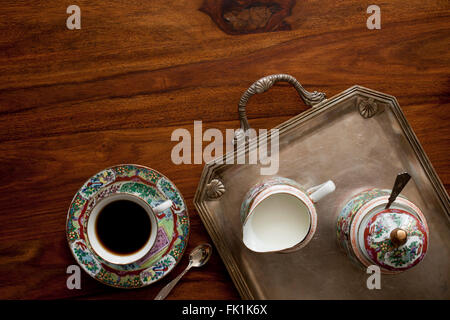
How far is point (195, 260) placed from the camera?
0.87m

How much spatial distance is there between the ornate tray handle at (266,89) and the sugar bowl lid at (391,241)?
1.11 feet

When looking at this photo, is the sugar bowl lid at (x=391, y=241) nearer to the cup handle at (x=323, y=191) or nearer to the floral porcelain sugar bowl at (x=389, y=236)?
the floral porcelain sugar bowl at (x=389, y=236)

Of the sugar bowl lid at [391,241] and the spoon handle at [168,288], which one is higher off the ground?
the spoon handle at [168,288]

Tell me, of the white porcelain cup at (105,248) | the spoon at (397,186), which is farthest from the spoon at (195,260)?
the spoon at (397,186)

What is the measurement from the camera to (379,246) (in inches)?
26.7

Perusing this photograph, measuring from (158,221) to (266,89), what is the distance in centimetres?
43

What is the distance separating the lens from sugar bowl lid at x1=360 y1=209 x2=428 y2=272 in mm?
675

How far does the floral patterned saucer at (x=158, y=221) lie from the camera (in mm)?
828

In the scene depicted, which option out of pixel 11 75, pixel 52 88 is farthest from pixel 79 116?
pixel 11 75

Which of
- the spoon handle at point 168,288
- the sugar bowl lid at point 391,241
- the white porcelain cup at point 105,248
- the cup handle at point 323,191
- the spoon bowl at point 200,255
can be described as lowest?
the sugar bowl lid at point 391,241

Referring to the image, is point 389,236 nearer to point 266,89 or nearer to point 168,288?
point 266,89

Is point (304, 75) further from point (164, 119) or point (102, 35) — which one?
point (102, 35)

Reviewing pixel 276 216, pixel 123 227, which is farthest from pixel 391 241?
pixel 123 227

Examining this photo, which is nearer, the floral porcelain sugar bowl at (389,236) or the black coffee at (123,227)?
the floral porcelain sugar bowl at (389,236)
